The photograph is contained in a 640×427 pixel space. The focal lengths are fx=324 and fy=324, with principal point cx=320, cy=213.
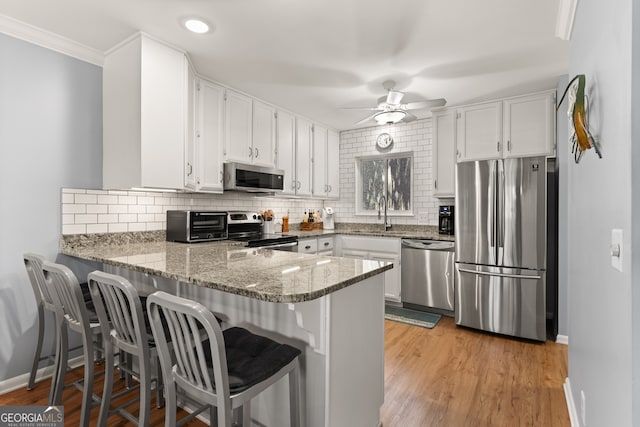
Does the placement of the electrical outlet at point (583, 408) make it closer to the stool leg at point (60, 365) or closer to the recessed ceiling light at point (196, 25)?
the stool leg at point (60, 365)

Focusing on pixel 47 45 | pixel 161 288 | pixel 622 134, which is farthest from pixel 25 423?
pixel 622 134

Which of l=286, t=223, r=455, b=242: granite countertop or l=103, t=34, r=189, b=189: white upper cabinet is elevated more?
l=103, t=34, r=189, b=189: white upper cabinet

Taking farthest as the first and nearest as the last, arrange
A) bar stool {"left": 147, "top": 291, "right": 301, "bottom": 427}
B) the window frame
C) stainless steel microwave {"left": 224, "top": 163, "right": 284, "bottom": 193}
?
the window frame → stainless steel microwave {"left": 224, "top": 163, "right": 284, "bottom": 193} → bar stool {"left": 147, "top": 291, "right": 301, "bottom": 427}

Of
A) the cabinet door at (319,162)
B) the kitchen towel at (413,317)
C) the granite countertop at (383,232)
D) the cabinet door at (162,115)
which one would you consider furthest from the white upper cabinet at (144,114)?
the kitchen towel at (413,317)

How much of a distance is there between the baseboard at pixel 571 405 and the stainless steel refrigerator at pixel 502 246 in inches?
37.3

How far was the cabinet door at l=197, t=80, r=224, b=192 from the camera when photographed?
308 cm

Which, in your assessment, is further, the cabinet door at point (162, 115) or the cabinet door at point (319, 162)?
the cabinet door at point (319, 162)

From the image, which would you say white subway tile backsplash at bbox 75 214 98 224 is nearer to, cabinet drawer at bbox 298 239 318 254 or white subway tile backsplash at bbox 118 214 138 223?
white subway tile backsplash at bbox 118 214 138 223

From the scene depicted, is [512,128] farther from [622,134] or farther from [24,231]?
[24,231]

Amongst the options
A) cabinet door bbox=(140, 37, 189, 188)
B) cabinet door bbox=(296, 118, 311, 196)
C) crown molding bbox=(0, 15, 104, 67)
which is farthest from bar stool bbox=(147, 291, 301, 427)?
cabinet door bbox=(296, 118, 311, 196)

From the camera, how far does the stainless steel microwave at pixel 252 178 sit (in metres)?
3.28

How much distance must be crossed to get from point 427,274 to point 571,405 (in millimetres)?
1905

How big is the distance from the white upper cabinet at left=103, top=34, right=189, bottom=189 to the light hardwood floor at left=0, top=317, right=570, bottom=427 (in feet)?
5.01

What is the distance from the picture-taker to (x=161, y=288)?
6.96 feet
